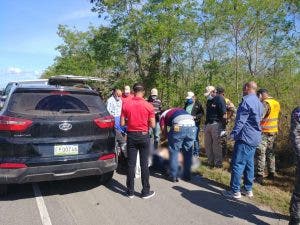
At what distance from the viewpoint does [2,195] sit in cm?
629

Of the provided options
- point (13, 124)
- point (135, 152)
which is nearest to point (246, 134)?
point (135, 152)

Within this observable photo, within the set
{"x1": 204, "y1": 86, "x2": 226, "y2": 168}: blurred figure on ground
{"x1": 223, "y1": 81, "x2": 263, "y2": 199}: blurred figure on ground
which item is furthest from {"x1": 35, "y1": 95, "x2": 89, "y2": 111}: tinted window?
{"x1": 204, "y1": 86, "x2": 226, "y2": 168}: blurred figure on ground

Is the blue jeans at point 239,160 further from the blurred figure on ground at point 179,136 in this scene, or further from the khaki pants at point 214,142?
the khaki pants at point 214,142

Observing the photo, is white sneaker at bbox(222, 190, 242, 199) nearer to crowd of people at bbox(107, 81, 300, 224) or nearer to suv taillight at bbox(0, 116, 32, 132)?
crowd of people at bbox(107, 81, 300, 224)

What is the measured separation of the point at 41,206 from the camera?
19.2 feet

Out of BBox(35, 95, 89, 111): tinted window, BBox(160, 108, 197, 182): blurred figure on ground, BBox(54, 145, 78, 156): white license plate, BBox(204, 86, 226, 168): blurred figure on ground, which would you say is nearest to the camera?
BBox(54, 145, 78, 156): white license plate

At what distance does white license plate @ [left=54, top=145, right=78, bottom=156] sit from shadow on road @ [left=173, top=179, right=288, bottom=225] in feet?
6.43

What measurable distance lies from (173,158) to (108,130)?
1671 mm

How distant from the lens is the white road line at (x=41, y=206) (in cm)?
526

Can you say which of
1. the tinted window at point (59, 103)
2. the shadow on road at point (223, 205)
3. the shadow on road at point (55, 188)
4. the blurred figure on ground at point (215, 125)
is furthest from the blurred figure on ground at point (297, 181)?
the blurred figure on ground at point (215, 125)

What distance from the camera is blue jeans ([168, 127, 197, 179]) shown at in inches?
293

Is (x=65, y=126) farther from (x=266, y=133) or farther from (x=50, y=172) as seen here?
(x=266, y=133)

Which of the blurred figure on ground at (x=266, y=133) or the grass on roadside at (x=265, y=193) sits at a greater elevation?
the blurred figure on ground at (x=266, y=133)

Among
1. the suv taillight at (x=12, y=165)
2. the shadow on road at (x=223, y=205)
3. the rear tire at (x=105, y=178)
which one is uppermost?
the suv taillight at (x=12, y=165)
